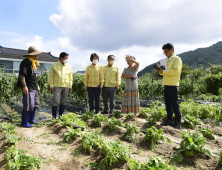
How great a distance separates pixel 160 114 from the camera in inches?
169

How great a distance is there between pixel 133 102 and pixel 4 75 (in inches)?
191

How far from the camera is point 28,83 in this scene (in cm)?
376

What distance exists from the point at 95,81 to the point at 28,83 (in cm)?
183

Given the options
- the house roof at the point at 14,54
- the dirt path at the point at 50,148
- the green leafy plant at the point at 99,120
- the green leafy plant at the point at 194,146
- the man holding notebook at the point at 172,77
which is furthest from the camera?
the house roof at the point at 14,54

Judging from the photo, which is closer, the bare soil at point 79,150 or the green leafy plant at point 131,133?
the bare soil at point 79,150

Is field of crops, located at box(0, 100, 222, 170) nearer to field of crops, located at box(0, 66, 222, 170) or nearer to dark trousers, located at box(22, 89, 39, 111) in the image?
field of crops, located at box(0, 66, 222, 170)

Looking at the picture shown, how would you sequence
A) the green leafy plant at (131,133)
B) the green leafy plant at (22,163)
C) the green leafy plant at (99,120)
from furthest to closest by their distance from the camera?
the green leafy plant at (99,120) → the green leafy plant at (131,133) → the green leafy plant at (22,163)

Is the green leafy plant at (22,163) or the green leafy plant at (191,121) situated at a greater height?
the green leafy plant at (191,121)

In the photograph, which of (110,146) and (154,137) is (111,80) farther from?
(110,146)

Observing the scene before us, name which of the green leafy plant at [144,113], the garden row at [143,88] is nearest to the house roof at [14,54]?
the garden row at [143,88]

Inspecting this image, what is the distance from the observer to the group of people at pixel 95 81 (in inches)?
→ 144

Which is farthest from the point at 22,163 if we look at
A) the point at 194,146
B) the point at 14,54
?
the point at 14,54

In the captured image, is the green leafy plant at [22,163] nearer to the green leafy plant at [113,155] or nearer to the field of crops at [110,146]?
the field of crops at [110,146]

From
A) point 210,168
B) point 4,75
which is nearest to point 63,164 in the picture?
point 210,168
